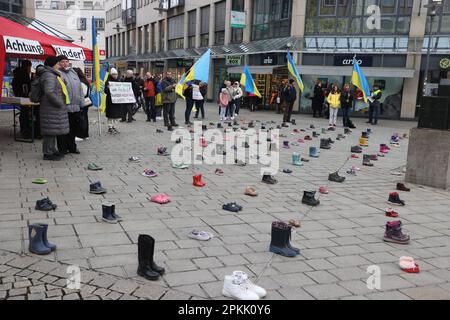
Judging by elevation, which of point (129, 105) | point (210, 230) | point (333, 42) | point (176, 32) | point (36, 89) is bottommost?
point (210, 230)

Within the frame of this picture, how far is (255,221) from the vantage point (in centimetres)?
557

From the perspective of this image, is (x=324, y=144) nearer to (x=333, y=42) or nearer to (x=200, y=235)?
(x=200, y=235)

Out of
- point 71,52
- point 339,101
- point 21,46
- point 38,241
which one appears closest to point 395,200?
point 38,241

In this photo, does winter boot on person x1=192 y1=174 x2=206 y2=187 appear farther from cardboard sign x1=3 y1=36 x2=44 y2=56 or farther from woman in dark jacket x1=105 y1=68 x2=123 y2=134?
woman in dark jacket x1=105 y1=68 x2=123 y2=134

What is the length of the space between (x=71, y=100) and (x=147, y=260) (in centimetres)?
608

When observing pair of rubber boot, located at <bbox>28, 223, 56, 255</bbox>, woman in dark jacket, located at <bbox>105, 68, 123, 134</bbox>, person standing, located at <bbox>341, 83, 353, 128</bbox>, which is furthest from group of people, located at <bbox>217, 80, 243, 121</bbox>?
pair of rubber boot, located at <bbox>28, 223, 56, 255</bbox>

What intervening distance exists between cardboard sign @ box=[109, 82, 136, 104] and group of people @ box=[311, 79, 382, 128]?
30.2 feet

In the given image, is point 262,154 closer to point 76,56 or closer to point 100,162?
point 100,162

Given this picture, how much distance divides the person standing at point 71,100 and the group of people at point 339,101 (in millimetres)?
12411

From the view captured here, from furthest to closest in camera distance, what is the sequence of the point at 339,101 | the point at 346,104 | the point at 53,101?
the point at 346,104
the point at 339,101
the point at 53,101

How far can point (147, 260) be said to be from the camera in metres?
3.77

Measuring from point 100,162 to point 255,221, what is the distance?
442 cm

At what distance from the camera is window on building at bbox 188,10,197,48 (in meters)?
38.1
